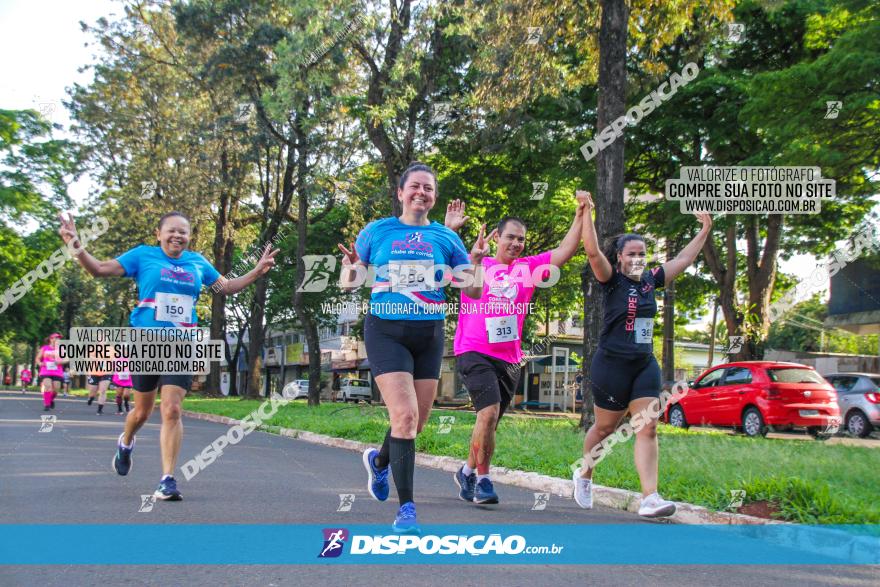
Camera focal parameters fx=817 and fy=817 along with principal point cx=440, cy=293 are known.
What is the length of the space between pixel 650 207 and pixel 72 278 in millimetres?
43635

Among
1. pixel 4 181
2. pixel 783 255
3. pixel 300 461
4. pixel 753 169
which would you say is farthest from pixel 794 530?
pixel 4 181

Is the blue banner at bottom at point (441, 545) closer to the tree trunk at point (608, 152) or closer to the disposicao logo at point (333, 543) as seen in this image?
the disposicao logo at point (333, 543)

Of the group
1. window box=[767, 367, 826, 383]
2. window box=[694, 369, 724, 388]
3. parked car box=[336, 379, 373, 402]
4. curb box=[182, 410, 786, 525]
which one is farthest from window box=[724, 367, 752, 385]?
parked car box=[336, 379, 373, 402]

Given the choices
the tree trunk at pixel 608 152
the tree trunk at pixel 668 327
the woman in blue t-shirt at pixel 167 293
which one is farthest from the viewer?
the tree trunk at pixel 668 327

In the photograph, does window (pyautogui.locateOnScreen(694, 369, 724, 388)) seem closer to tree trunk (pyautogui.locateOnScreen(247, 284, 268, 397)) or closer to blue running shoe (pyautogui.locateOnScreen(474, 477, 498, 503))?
blue running shoe (pyautogui.locateOnScreen(474, 477, 498, 503))

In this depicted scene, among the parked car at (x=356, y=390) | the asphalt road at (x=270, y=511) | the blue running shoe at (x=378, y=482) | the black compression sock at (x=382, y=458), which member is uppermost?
the black compression sock at (x=382, y=458)

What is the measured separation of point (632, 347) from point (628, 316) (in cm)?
22

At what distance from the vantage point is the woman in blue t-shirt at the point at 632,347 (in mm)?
5648

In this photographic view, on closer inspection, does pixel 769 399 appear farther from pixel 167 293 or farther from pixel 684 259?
pixel 167 293

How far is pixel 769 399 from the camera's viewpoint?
17.0m

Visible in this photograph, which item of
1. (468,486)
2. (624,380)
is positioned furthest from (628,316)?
(468,486)

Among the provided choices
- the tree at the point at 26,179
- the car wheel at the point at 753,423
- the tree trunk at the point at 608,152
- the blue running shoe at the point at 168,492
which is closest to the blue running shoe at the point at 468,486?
the blue running shoe at the point at 168,492

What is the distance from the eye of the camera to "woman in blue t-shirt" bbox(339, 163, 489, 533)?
4.78m

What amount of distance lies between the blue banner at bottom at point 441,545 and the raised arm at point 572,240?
76.8 inches
